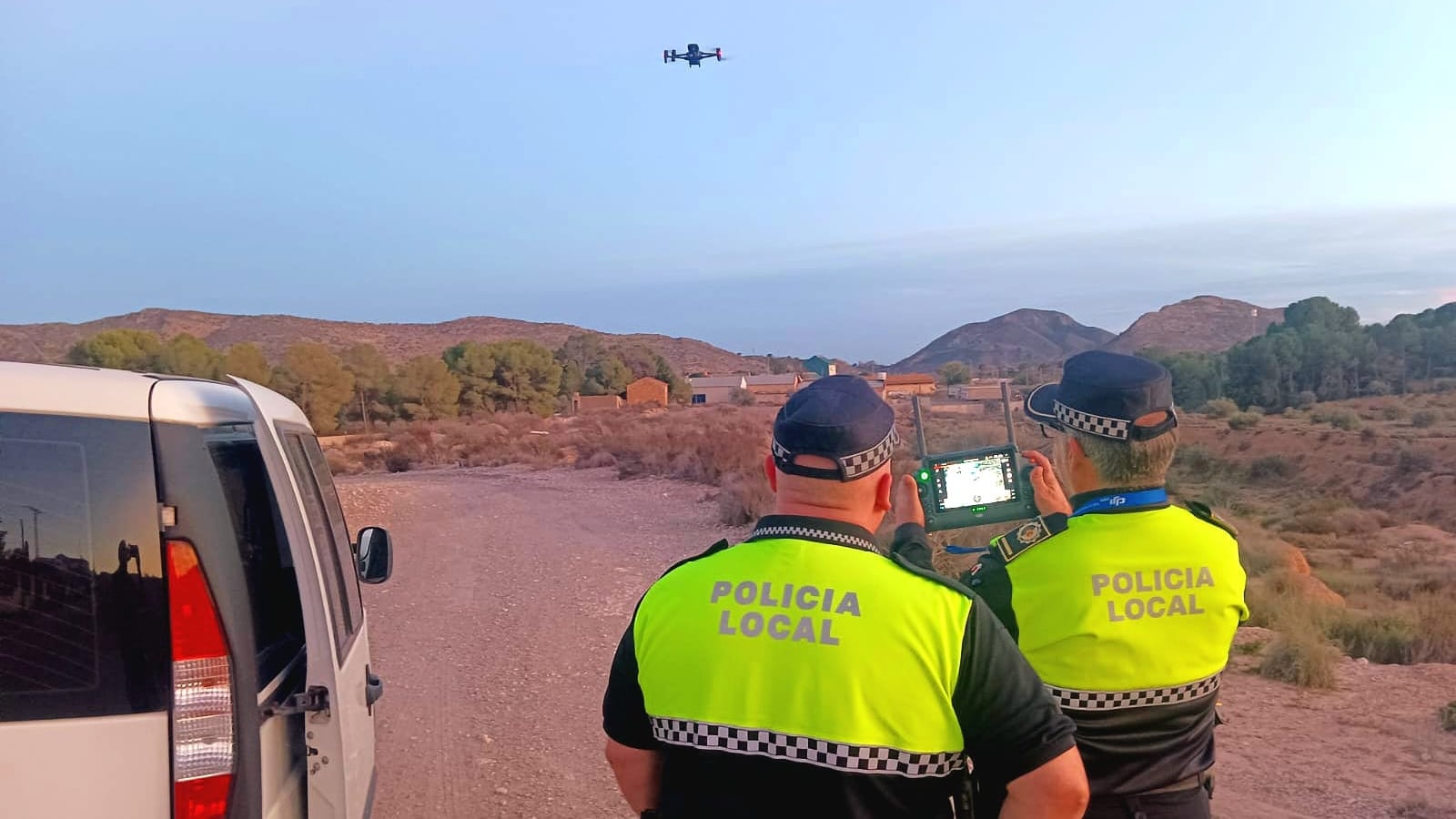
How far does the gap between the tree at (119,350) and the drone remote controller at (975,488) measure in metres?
35.8

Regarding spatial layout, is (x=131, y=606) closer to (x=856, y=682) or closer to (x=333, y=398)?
(x=856, y=682)

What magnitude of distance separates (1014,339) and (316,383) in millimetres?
76736

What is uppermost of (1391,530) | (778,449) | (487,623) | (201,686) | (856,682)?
(778,449)

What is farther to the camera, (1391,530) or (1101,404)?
(1391,530)

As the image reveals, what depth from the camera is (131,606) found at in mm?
2084

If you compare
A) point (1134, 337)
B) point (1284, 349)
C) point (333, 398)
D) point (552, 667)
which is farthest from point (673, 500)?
point (1134, 337)

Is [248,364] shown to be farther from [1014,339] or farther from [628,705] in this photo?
[1014,339]

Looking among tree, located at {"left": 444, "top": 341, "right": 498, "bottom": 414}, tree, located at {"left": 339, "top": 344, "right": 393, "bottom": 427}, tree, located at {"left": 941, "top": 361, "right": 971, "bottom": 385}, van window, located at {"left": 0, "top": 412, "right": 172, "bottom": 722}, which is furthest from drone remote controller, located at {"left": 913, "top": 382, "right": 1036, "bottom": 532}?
tree, located at {"left": 444, "top": 341, "right": 498, "bottom": 414}

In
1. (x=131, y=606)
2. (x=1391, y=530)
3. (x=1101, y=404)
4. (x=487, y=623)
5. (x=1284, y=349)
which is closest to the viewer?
(x=131, y=606)

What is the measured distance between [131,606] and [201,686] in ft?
0.72

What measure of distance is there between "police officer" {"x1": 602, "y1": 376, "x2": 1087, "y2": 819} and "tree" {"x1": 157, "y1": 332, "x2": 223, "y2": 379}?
1377 inches

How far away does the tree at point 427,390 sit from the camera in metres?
42.0

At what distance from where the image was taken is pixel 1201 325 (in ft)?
284

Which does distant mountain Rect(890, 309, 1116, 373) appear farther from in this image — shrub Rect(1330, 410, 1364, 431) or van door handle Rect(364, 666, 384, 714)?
van door handle Rect(364, 666, 384, 714)
